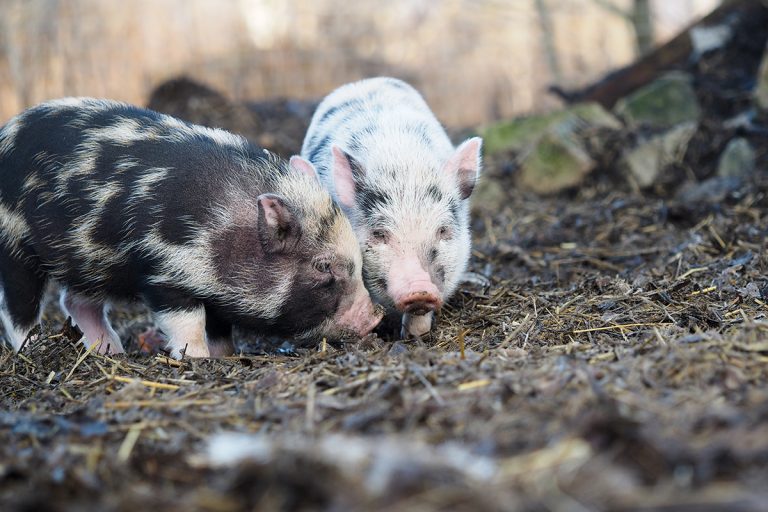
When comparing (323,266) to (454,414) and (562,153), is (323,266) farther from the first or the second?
(562,153)

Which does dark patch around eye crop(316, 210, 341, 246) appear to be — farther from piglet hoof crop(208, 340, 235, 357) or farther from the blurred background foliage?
the blurred background foliage

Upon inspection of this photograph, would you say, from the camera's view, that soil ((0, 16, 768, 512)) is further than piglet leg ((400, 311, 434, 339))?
No

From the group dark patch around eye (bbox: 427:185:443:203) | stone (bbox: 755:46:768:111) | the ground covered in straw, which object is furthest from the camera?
stone (bbox: 755:46:768:111)

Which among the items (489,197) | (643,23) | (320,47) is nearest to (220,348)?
(489,197)

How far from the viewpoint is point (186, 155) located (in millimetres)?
4754

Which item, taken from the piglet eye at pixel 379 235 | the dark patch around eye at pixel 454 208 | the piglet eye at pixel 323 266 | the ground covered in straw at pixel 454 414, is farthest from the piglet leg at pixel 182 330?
the dark patch around eye at pixel 454 208

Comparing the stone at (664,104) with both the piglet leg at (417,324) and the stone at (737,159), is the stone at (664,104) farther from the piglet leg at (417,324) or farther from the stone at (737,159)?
the piglet leg at (417,324)

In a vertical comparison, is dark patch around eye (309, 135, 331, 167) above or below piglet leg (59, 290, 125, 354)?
above

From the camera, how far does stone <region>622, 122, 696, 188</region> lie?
27.0 feet

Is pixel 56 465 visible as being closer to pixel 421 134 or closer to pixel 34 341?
pixel 34 341

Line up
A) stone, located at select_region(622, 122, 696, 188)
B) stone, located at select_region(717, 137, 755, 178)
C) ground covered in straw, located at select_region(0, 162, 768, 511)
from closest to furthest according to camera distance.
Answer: ground covered in straw, located at select_region(0, 162, 768, 511)
stone, located at select_region(717, 137, 755, 178)
stone, located at select_region(622, 122, 696, 188)

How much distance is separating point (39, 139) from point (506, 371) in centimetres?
324

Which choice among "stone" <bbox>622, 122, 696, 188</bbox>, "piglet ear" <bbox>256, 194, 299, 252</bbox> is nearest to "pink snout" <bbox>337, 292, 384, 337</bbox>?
"piglet ear" <bbox>256, 194, 299, 252</bbox>

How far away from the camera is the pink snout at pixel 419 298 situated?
4688 mm
